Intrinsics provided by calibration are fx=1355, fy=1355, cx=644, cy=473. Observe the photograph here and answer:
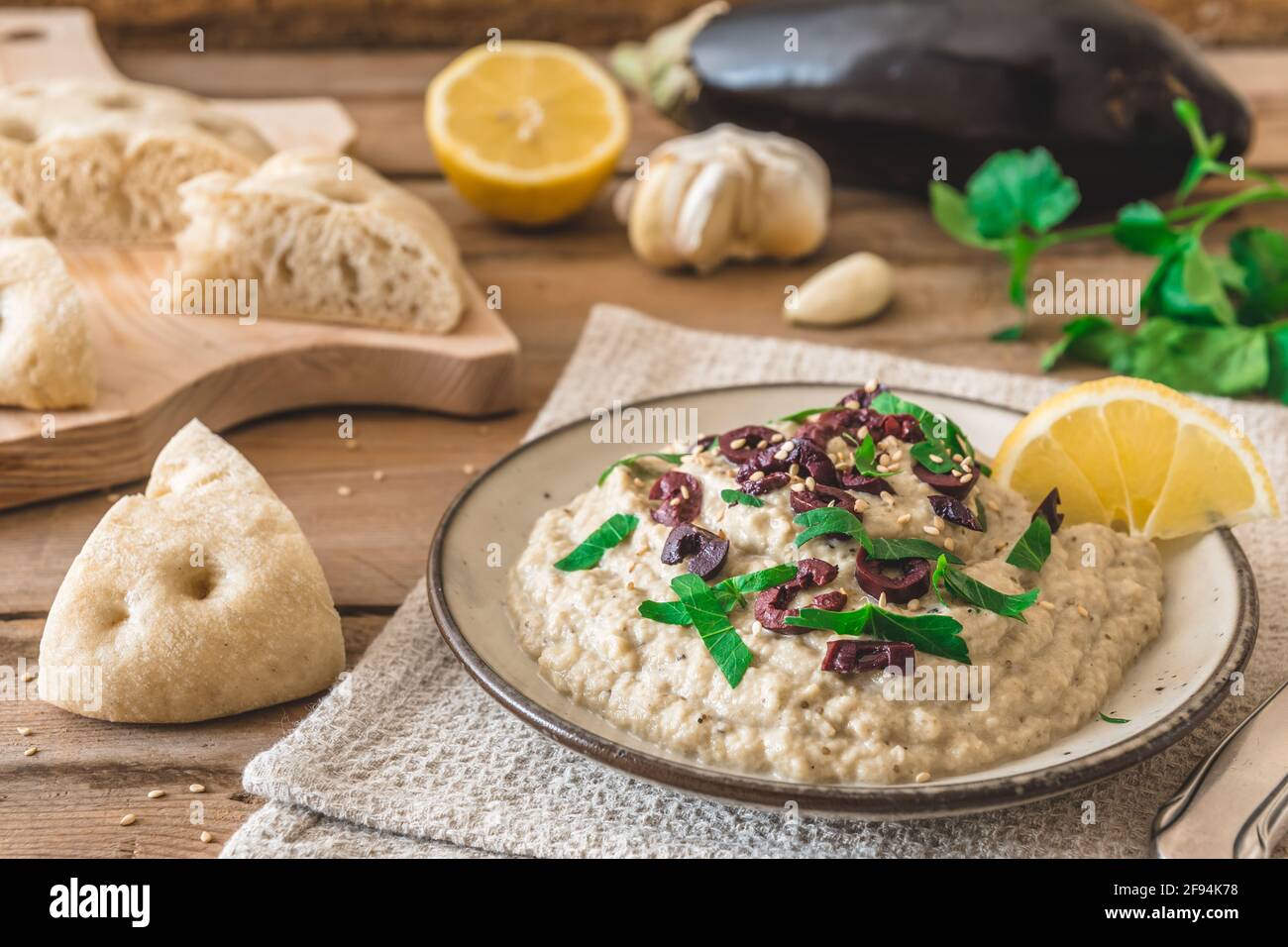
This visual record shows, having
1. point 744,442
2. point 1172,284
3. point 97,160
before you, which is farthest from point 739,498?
point 97,160

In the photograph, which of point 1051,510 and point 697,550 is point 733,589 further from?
point 1051,510

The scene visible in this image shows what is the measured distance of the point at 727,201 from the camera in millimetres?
3527

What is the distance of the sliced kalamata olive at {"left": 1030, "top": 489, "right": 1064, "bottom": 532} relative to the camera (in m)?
2.07

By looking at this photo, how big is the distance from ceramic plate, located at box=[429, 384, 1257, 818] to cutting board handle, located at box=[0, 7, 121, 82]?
8.46ft

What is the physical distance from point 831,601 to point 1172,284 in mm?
1758

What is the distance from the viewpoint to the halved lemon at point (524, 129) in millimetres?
3676

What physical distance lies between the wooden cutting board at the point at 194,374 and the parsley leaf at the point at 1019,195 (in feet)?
4.29

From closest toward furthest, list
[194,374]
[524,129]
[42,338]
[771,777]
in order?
→ [771,777]
[42,338]
[194,374]
[524,129]

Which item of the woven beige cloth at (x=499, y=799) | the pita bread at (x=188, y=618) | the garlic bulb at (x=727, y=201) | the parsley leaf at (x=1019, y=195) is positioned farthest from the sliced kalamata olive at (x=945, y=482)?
the garlic bulb at (x=727, y=201)

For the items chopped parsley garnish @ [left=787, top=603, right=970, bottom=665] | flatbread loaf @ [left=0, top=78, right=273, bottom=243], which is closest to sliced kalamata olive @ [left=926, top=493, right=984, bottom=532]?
chopped parsley garnish @ [left=787, top=603, right=970, bottom=665]

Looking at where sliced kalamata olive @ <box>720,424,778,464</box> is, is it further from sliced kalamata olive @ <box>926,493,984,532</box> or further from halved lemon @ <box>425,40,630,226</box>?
halved lemon @ <box>425,40,630,226</box>

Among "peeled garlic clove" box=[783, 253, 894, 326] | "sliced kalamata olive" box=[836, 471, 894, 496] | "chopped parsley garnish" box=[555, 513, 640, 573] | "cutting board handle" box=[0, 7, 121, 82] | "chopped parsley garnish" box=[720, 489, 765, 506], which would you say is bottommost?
"peeled garlic clove" box=[783, 253, 894, 326]

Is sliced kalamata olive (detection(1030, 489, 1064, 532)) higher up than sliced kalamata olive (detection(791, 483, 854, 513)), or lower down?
lower down

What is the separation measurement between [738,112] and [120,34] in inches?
97.7
